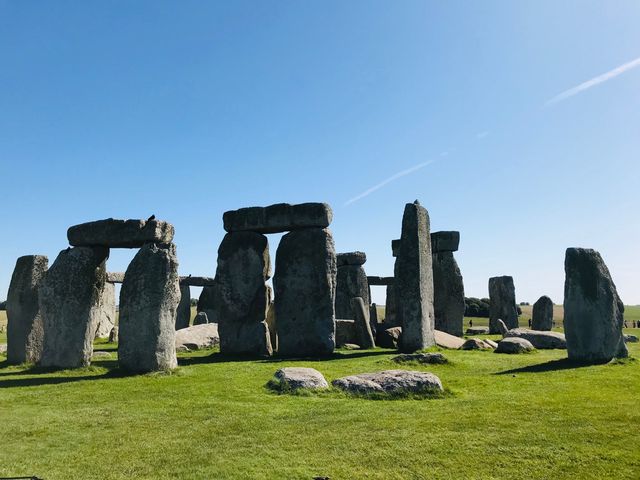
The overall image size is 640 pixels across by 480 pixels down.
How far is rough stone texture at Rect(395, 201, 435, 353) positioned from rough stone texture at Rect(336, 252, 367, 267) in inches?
344

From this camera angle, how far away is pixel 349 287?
2370 centimetres

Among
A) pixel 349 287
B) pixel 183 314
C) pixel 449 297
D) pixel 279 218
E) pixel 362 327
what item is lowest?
pixel 362 327

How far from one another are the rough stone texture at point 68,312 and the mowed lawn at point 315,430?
4.12 feet

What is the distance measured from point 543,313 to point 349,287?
30.2 feet

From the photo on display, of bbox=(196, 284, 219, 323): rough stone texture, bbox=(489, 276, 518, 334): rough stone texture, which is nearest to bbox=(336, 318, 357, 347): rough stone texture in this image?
bbox=(489, 276, 518, 334): rough stone texture

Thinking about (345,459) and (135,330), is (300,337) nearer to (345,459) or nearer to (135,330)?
(135,330)

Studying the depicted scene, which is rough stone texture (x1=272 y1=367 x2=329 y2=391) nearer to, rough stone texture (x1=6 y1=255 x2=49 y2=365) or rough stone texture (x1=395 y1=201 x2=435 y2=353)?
rough stone texture (x1=395 y1=201 x2=435 y2=353)

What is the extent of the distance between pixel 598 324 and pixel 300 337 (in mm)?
7310

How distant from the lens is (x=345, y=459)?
207 inches

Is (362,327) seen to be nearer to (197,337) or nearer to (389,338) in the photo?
(389,338)

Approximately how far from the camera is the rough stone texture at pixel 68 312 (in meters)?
11.3

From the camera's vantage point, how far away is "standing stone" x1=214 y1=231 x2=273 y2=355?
15.2 meters

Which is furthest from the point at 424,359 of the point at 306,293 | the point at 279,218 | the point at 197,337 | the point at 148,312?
the point at 197,337

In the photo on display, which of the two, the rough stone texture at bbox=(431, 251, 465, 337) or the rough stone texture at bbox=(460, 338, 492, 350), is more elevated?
the rough stone texture at bbox=(431, 251, 465, 337)
